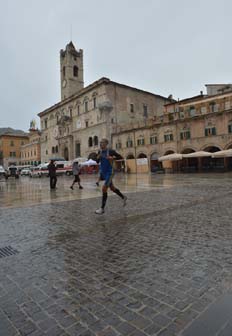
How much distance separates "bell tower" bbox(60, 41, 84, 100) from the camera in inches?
2259

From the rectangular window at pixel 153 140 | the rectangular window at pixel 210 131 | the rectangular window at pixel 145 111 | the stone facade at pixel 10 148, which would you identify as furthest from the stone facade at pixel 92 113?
A: the stone facade at pixel 10 148

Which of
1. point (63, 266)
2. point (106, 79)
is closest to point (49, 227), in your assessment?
point (63, 266)

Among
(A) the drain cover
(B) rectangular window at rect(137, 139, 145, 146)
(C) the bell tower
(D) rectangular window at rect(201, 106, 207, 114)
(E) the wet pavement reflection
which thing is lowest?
(A) the drain cover

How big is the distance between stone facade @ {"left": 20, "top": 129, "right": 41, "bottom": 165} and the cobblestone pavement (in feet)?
225

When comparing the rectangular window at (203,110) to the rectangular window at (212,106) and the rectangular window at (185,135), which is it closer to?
the rectangular window at (212,106)

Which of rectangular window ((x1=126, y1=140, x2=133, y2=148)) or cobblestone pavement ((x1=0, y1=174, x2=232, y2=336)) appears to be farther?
rectangular window ((x1=126, y1=140, x2=133, y2=148))

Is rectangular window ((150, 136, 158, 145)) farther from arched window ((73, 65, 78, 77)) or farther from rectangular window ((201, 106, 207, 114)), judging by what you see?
arched window ((73, 65, 78, 77))

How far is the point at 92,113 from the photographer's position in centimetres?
4753

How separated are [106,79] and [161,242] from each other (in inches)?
1729

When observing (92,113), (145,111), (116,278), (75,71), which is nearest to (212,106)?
(145,111)

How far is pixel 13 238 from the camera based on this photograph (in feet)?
14.4

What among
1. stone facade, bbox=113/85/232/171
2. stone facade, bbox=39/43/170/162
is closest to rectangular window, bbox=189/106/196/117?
stone facade, bbox=113/85/232/171

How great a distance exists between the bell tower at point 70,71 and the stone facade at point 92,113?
23cm

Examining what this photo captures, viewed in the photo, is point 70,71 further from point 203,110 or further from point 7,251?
point 7,251
